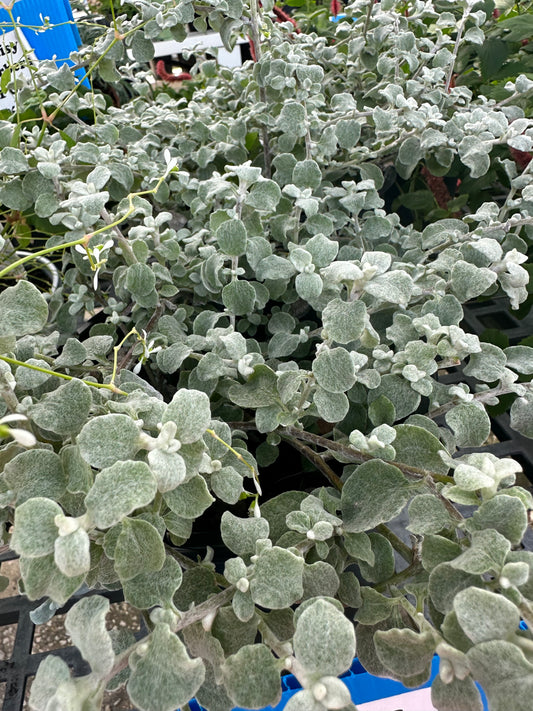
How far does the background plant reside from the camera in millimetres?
303

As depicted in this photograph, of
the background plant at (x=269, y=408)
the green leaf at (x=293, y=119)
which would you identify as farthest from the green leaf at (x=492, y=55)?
the green leaf at (x=293, y=119)

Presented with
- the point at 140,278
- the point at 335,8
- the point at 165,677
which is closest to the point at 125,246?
the point at 140,278

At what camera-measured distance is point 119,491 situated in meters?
0.29

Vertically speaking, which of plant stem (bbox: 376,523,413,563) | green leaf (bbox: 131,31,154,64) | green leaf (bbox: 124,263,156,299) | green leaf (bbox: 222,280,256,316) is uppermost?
green leaf (bbox: 131,31,154,64)

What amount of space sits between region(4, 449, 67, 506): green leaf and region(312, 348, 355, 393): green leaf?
0.17m

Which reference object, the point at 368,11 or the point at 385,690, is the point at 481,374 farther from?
the point at 368,11

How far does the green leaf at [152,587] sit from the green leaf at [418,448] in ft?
0.56

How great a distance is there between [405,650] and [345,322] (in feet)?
0.64

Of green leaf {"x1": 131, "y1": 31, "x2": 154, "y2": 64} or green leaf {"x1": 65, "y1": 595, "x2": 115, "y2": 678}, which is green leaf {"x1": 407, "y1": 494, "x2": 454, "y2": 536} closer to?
green leaf {"x1": 65, "y1": 595, "x2": 115, "y2": 678}

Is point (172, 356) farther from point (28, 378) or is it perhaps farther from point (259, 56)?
point (259, 56)

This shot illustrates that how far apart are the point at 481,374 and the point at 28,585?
13.9 inches

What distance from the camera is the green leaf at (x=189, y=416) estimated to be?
33 centimetres

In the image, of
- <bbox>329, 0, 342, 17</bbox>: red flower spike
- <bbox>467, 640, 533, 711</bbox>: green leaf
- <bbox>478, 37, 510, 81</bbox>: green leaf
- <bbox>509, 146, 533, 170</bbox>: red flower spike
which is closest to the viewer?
<bbox>467, 640, 533, 711</bbox>: green leaf

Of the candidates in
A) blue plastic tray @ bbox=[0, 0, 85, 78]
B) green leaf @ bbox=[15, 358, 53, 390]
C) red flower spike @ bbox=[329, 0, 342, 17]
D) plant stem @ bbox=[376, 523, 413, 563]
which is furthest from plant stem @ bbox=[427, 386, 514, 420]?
red flower spike @ bbox=[329, 0, 342, 17]
